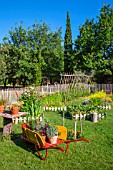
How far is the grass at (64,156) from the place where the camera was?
5.06m

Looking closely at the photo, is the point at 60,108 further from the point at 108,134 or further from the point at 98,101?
the point at 108,134

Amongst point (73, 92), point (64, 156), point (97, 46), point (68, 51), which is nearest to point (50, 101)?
point (73, 92)

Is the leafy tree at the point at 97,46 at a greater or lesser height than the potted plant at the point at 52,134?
greater

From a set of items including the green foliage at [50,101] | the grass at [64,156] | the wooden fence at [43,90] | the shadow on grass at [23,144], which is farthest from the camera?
the wooden fence at [43,90]

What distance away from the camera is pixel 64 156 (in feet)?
18.3

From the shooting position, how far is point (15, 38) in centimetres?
2938

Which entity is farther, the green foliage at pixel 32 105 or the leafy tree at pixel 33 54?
the leafy tree at pixel 33 54

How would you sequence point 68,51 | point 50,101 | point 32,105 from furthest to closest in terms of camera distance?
point 68,51
point 50,101
point 32,105

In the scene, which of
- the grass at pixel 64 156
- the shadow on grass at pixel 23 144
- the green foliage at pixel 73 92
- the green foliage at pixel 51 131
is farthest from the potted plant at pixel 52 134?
the green foliage at pixel 73 92

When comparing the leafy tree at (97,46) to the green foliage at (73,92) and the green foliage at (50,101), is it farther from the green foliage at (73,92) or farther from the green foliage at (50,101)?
the green foliage at (50,101)

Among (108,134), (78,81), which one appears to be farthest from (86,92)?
(108,134)

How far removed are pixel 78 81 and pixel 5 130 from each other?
13281mm

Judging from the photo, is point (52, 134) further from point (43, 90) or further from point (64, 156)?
point (43, 90)

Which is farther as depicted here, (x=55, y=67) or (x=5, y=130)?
(x=55, y=67)
